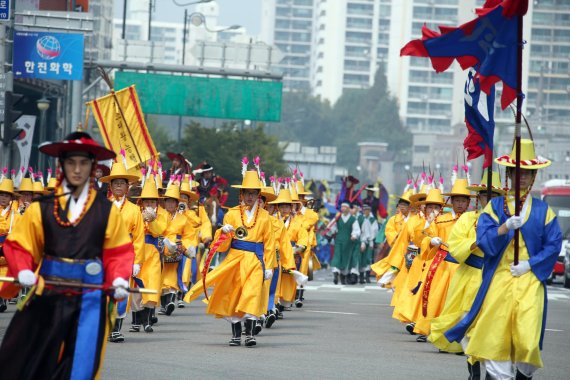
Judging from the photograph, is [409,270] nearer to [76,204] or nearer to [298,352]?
[298,352]

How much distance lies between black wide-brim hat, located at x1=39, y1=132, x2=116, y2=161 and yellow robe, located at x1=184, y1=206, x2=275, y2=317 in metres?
6.47

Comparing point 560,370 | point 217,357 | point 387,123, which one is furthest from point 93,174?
point 387,123

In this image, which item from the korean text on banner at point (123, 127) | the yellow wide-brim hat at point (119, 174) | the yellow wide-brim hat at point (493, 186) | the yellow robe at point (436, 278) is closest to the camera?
the yellow wide-brim hat at point (493, 186)

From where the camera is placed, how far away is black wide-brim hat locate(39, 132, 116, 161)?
848cm

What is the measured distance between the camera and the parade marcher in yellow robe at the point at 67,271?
8234 mm

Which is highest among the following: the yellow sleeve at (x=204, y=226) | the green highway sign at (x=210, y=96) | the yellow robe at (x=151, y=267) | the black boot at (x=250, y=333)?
the green highway sign at (x=210, y=96)

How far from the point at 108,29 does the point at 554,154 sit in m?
31.8

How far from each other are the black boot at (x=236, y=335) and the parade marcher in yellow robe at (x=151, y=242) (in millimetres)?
1142

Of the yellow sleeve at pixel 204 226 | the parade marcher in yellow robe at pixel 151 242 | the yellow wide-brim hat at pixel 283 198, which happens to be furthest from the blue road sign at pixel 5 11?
Result: the parade marcher in yellow robe at pixel 151 242

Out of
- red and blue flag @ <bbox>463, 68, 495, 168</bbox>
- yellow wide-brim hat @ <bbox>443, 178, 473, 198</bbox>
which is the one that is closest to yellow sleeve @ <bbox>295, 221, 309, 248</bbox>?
yellow wide-brim hat @ <bbox>443, 178, 473, 198</bbox>

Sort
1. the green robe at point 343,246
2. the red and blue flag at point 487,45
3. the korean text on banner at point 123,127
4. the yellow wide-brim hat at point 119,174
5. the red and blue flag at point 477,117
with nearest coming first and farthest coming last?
1. the red and blue flag at point 487,45
2. the red and blue flag at point 477,117
3. the yellow wide-brim hat at point 119,174
4. the korean text on banner at point 123,127
5. the green robe at point 343,246

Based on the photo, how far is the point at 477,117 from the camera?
44.0 ft

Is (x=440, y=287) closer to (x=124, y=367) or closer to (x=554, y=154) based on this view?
(x=124, y=367)

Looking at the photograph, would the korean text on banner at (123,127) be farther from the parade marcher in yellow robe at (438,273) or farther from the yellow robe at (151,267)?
the parade marcher in yellow robe at (438,273)
